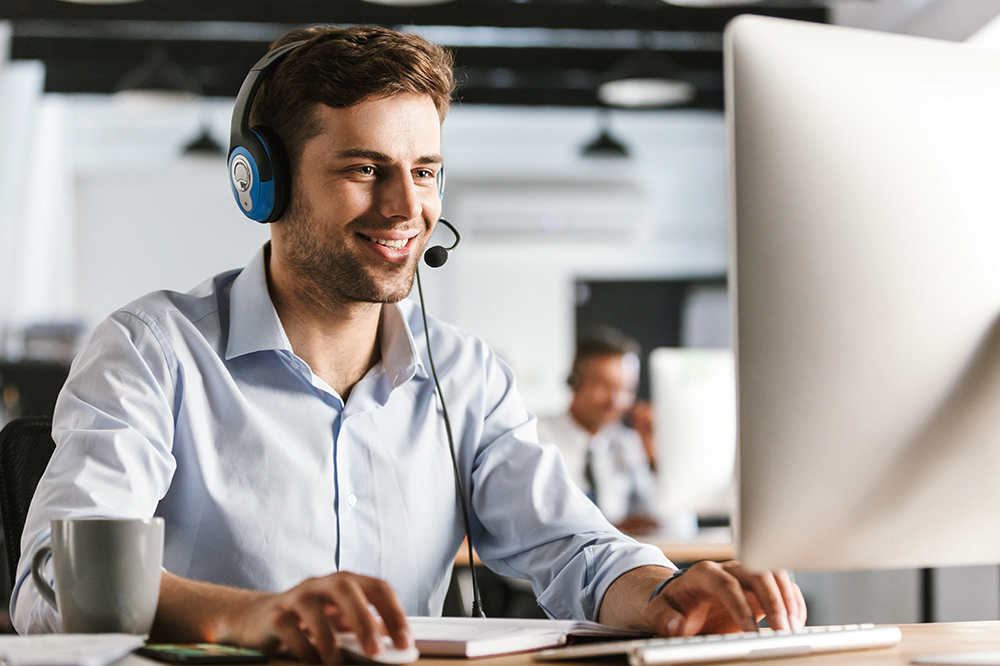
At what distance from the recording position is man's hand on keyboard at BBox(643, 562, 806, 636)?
91 cm

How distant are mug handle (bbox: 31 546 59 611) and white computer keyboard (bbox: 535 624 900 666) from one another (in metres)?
0.42

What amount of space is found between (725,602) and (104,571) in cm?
54

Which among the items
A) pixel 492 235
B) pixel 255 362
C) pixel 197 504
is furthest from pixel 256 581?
pixel 492 235

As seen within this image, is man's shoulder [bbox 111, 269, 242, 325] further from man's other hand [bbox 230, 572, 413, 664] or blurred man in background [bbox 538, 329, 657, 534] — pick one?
blurred man in background [bbox 538, 329, 657, 534]

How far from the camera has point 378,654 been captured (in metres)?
0.73

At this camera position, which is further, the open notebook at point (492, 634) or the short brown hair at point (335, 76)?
the short brown hair at point (335, 76)

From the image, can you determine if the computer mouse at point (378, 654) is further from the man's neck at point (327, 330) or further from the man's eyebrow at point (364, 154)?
the man's eyebrow at point (364, 154)

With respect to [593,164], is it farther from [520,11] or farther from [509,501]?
[509,501]

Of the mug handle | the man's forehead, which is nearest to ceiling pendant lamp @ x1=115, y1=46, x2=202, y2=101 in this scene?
the man's forehead

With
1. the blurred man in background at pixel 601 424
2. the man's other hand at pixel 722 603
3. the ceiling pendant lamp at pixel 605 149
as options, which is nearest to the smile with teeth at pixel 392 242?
the man's other hand at pixel 722 603

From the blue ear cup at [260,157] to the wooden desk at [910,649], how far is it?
0.71 meters

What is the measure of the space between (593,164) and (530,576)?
6.81 m

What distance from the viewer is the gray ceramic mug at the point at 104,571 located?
81 cm

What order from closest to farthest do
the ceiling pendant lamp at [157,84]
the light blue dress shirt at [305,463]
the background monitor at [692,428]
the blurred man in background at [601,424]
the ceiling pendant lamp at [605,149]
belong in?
1. the light blue dress shirt at [305,463]
2. the background monitor at [692,428]
3. the blurred man in background at [601,424]
4. the ceiling pendant lamp at [157,84]
5. the ceiling pendant lamp at [605,149]
